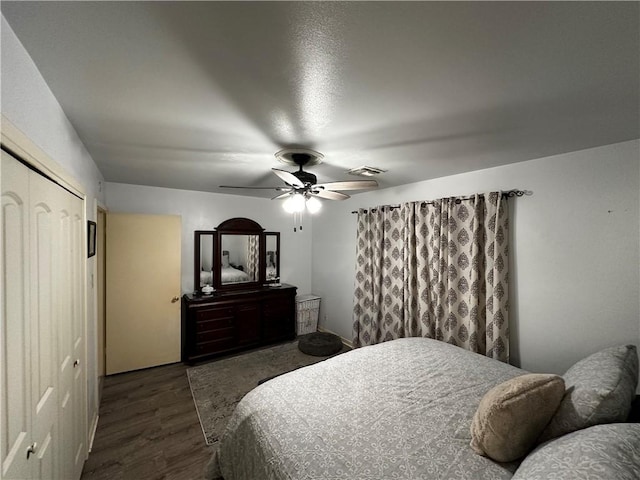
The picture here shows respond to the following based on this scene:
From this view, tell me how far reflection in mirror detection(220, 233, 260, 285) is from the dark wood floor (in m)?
1.54

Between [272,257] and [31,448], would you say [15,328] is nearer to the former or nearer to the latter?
[31,448]

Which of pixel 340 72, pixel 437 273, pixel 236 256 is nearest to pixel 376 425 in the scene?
pixel 340 72

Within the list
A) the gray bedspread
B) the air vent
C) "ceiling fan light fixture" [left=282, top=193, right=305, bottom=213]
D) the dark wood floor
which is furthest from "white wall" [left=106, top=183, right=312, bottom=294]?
the gray bedspread

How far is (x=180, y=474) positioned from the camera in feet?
5.96

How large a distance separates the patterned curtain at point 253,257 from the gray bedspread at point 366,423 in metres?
2.50

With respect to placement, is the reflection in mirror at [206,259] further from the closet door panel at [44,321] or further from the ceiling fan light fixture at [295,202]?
the closet door panel at [44,321]

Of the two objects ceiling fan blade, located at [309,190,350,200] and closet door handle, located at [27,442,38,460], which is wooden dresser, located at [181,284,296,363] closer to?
ceiling fan blade, located at [309,190,350,200]

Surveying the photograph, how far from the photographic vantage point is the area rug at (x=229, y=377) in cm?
240

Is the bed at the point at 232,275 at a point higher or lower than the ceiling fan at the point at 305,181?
lower

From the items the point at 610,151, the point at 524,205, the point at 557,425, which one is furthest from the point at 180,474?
the point at 610,151

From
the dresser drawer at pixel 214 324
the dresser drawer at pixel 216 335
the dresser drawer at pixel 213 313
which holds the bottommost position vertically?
the dresser drawer at pixel 216 335

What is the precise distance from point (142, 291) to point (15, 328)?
2632 mm

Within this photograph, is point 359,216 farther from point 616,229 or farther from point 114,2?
point 114,2

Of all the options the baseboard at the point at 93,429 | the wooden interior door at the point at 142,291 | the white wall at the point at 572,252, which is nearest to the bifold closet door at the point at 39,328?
the baseboard at the point at 93,429
